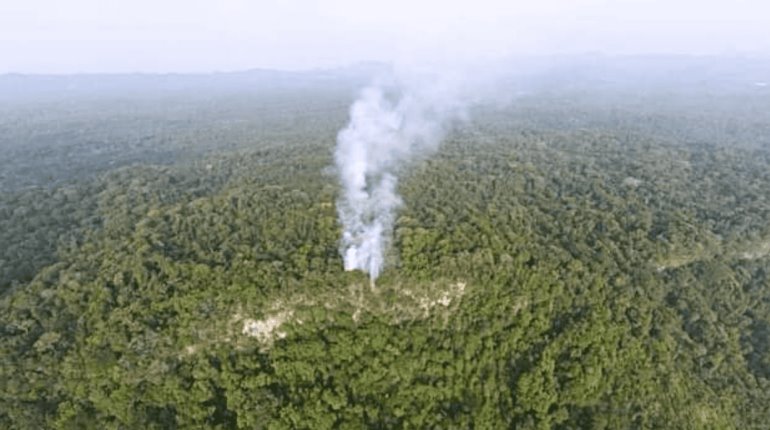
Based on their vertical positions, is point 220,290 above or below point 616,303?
above

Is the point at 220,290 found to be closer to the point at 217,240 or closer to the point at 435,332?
the point at 217,240

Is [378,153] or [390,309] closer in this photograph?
[390,309]

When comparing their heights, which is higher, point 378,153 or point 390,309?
point 378,153

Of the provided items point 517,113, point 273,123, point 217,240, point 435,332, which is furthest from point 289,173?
point 517,113
